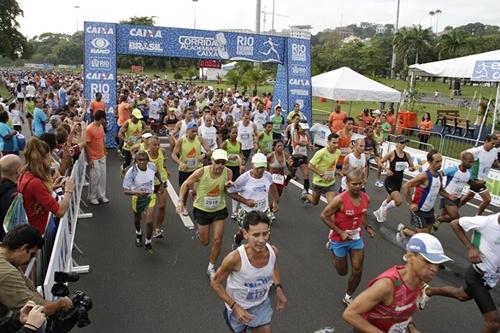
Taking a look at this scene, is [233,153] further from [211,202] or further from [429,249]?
[429,249]

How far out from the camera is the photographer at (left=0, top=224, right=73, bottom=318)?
2959 millimetres

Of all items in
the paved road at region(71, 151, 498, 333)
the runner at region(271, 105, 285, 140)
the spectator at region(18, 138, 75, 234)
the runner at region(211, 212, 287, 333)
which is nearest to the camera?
the runner at region(211, 212, 287, 333)

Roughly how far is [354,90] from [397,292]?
14.9 metres

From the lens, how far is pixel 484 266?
4.49 m

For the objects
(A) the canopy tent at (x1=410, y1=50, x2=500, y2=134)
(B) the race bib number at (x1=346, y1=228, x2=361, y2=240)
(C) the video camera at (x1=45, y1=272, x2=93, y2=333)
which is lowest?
(C) the video camera at (x1=45, y1=272, x2=93, y2=333)

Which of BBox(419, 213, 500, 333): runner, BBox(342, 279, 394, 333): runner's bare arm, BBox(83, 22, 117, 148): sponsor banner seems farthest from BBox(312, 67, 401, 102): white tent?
BBox(342, 279, 394, 333): runner's bare arm

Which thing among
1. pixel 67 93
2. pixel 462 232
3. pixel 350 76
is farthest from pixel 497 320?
pixel 67 93

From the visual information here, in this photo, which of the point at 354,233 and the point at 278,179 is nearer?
the point at 354,233

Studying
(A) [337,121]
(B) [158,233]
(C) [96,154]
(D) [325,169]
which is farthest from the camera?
(A) [337,121]

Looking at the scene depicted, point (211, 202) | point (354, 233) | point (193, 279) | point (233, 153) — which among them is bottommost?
point (193, 279)

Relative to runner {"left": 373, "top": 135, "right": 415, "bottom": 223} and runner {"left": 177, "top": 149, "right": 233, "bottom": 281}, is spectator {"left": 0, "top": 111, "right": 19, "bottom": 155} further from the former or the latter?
runner {"left": 373, "top": 135, "right": 415, "bottom": 223}

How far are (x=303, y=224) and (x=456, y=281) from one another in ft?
9.87

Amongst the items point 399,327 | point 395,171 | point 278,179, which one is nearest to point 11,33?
point 278,179

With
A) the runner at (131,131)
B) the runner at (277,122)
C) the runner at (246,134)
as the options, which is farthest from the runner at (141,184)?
the runner at (277,122)
